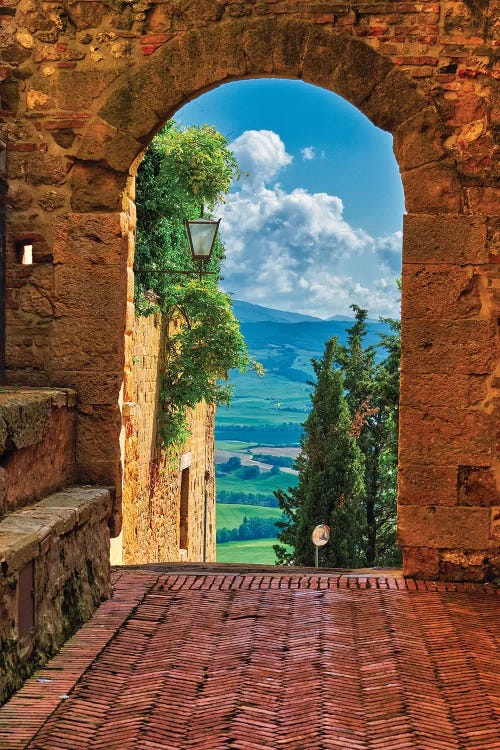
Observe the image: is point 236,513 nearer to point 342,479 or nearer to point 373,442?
point 373,442

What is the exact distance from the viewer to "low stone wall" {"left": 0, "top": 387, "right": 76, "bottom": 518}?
396 cm

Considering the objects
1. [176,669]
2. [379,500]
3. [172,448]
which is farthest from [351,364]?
[176,669]

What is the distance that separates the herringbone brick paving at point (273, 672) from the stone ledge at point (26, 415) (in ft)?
3.03

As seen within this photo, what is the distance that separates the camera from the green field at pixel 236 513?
31344mm

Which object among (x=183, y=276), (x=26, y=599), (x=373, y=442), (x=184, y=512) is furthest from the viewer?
(x=373, y=442)

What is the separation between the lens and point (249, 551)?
1171 inches

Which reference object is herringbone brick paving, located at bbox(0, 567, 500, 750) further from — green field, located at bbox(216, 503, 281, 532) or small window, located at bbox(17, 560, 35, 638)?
green field, located at bbox(216, 503, 281, 532)

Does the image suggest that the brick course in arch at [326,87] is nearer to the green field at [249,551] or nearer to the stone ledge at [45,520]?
the stone ledge at [45,520]

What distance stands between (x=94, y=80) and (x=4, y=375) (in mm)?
1815


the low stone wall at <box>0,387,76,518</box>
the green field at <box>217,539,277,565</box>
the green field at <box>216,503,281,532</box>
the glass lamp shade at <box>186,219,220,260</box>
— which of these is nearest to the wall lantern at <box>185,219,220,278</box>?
the glass lamp shade at <box>186,219,220,260</box>

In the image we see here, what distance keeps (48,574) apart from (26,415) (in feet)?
2.39

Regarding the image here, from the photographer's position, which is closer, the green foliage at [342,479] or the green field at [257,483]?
the green foliage at [342,479]

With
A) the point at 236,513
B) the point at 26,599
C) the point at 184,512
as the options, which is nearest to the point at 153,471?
the point at 184,512

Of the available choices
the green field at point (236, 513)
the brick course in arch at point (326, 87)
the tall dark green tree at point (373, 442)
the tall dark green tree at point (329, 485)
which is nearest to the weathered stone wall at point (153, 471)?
the brick course in arch at point (326, 87)
